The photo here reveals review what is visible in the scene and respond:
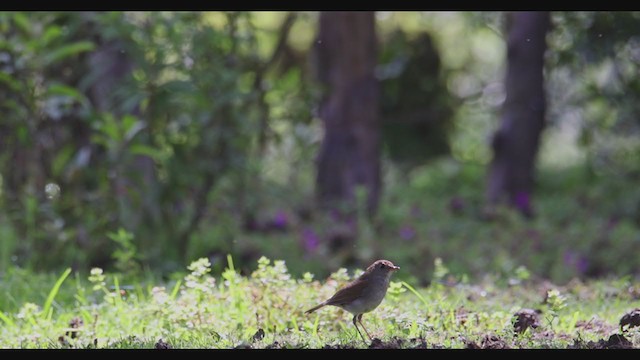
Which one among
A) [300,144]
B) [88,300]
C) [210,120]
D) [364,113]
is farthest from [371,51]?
[88,300]

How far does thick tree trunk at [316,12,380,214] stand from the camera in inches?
398

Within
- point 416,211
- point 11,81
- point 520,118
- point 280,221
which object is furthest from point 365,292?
point 520,118

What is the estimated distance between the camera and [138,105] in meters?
8.22

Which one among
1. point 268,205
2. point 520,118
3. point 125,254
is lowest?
point 125,254

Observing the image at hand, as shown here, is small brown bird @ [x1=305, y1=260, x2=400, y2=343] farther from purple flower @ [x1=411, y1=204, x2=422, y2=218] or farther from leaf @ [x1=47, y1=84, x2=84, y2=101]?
purple flower @ [x1=411, y1=204, x2=422, y2=218]

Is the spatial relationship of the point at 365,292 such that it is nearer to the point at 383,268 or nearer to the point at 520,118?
the point at 383,268

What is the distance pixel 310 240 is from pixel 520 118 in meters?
4.35

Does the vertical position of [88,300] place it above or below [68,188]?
below

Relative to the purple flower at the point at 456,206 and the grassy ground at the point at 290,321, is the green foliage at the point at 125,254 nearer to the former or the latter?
the grassy ground at the point at 290,321

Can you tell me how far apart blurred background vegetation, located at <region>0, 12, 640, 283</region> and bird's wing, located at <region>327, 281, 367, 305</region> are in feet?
6.48

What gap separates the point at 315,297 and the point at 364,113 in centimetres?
556

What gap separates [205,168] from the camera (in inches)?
318

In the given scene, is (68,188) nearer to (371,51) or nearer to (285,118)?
(285,118)

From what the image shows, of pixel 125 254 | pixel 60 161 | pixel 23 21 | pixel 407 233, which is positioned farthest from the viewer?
pixel 407 233
